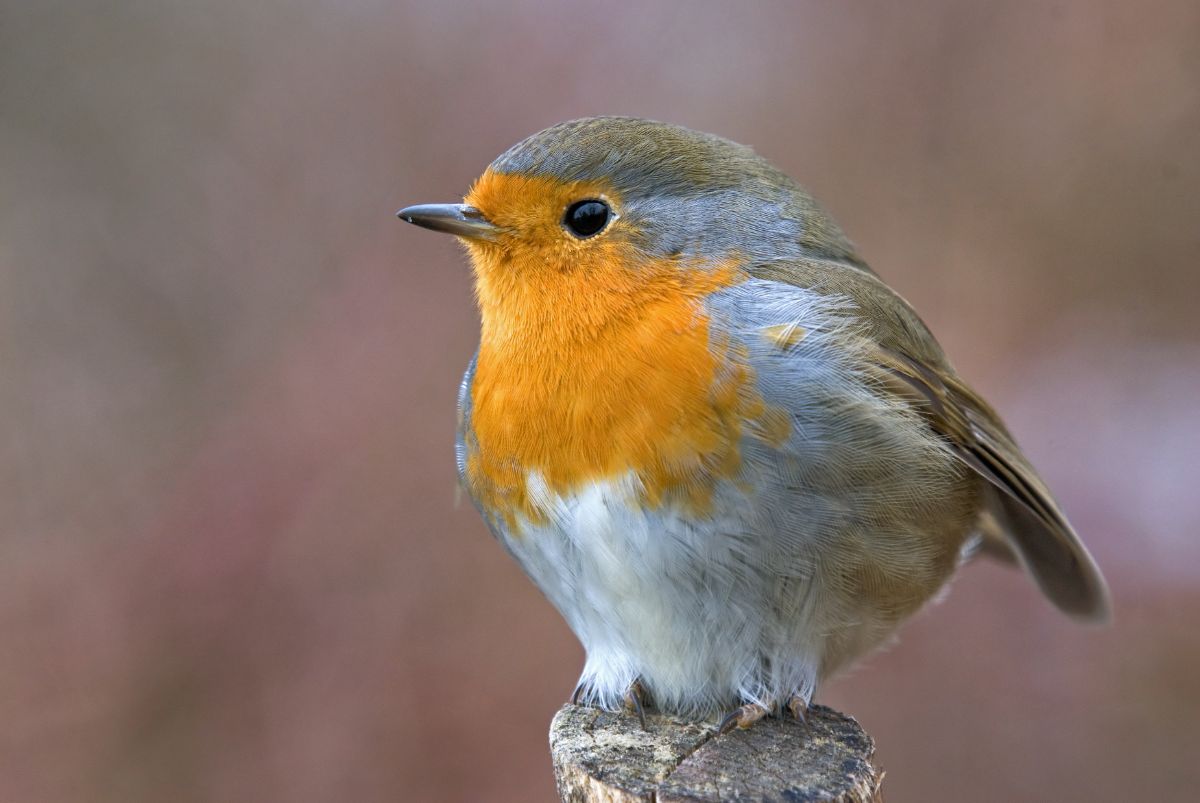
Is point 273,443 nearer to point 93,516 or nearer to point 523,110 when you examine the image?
point 93,516

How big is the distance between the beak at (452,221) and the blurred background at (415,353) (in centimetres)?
32

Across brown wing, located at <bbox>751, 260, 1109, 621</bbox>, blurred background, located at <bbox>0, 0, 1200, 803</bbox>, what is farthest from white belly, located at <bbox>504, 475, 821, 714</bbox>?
blurred background, located at <bbox>0, 0, 1200, 803</bbox>

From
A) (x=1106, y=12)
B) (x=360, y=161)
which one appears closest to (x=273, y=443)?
(x=360, y=161)

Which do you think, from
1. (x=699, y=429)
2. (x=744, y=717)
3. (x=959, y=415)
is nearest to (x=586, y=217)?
(x=699, y=429)

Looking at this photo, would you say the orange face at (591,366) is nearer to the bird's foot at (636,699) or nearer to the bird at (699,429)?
the bird at (699,429)

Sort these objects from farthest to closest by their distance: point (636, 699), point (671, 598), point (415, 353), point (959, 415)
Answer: point (415, 353) → point (959, 415) → point (636, 699) → point (671, 598)

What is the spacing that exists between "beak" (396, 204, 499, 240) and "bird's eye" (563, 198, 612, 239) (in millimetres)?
153

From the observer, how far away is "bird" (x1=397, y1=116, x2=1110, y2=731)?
2.36 m

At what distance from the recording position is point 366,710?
366 cm

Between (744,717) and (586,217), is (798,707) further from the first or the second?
(586,217)

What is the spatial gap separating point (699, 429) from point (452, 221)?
72cm

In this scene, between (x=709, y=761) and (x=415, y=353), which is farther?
(x=415, y=353)

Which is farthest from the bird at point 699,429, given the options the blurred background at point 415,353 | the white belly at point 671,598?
the blurred background at point 415,353

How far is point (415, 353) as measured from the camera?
4.08 metres
